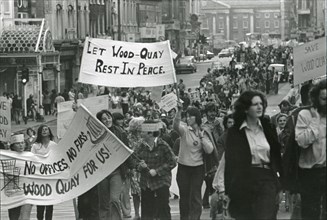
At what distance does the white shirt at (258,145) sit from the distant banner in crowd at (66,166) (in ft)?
10.1

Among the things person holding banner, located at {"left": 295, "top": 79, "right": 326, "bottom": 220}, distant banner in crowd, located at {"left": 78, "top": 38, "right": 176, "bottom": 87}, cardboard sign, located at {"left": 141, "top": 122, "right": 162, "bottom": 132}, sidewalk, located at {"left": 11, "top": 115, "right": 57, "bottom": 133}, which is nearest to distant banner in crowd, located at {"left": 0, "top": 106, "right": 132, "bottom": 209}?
cardboard sign, located at {"left": 141, "top": 122, "right": 162, "bottom": 132}

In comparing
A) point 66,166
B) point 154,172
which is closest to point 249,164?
point 66,166

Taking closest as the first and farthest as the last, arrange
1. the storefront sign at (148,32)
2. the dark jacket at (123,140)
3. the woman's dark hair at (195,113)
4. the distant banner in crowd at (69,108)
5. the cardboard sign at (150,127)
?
the woman's dark hair at (195,113)
the dark jacket at (123,140)
the cardboard sign at (150,127)
the distant banner in crowd at (69,108)
the storefront sign at (148,32)

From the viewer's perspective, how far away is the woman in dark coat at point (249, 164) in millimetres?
9477

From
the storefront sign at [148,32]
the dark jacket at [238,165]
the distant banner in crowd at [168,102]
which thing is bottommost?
the storefront sign at [148,32]

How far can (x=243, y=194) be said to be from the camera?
9484 mm

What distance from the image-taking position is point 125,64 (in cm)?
1945

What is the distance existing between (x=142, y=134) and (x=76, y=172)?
184cm

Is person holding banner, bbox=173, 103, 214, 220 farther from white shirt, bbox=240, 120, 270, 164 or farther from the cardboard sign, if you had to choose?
white shirt, bbox=240, 120, 270, 164

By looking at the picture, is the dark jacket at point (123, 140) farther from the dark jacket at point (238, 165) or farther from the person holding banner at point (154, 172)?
the dark jacket at point (238, 165)

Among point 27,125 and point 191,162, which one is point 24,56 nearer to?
point 27,125

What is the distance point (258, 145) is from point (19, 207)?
5.29m

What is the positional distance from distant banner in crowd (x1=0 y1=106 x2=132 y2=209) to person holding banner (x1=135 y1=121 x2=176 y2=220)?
4.50ft

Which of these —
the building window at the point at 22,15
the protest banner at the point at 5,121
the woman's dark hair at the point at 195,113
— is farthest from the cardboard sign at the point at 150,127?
the building window at the point at 22,15
